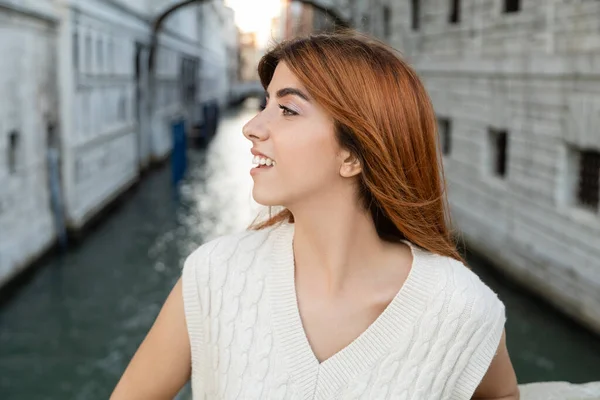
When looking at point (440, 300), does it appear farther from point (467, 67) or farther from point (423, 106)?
point (467, 67)

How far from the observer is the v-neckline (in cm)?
138

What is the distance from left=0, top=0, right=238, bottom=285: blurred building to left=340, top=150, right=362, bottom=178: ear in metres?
6.01

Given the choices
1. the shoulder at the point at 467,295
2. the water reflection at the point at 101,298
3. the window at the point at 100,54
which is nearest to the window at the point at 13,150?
the water reflection at the point at 101,298

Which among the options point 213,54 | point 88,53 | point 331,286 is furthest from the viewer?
point 213,54

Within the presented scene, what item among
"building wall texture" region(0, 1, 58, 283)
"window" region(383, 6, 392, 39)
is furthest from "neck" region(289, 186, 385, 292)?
"window" region(383, 6, 392, 39)

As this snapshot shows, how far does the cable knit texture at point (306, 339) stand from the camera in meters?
1.38

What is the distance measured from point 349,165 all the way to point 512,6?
667 cm

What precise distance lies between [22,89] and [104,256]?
208 cm

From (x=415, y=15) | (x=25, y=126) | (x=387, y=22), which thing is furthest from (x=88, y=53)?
(x=387, y=22)

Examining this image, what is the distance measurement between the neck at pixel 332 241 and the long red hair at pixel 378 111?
67 millimetres

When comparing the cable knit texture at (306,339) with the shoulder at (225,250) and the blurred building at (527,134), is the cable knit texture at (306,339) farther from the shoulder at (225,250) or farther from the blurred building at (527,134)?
the blurred building at (527,134)

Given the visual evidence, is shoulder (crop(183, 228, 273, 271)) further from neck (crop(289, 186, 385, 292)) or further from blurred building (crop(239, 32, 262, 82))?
blurred building (crop(239, 32, 262, 82))

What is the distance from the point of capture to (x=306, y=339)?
1395 millimetres

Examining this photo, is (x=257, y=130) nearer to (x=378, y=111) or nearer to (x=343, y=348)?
(x=378, y=111)
